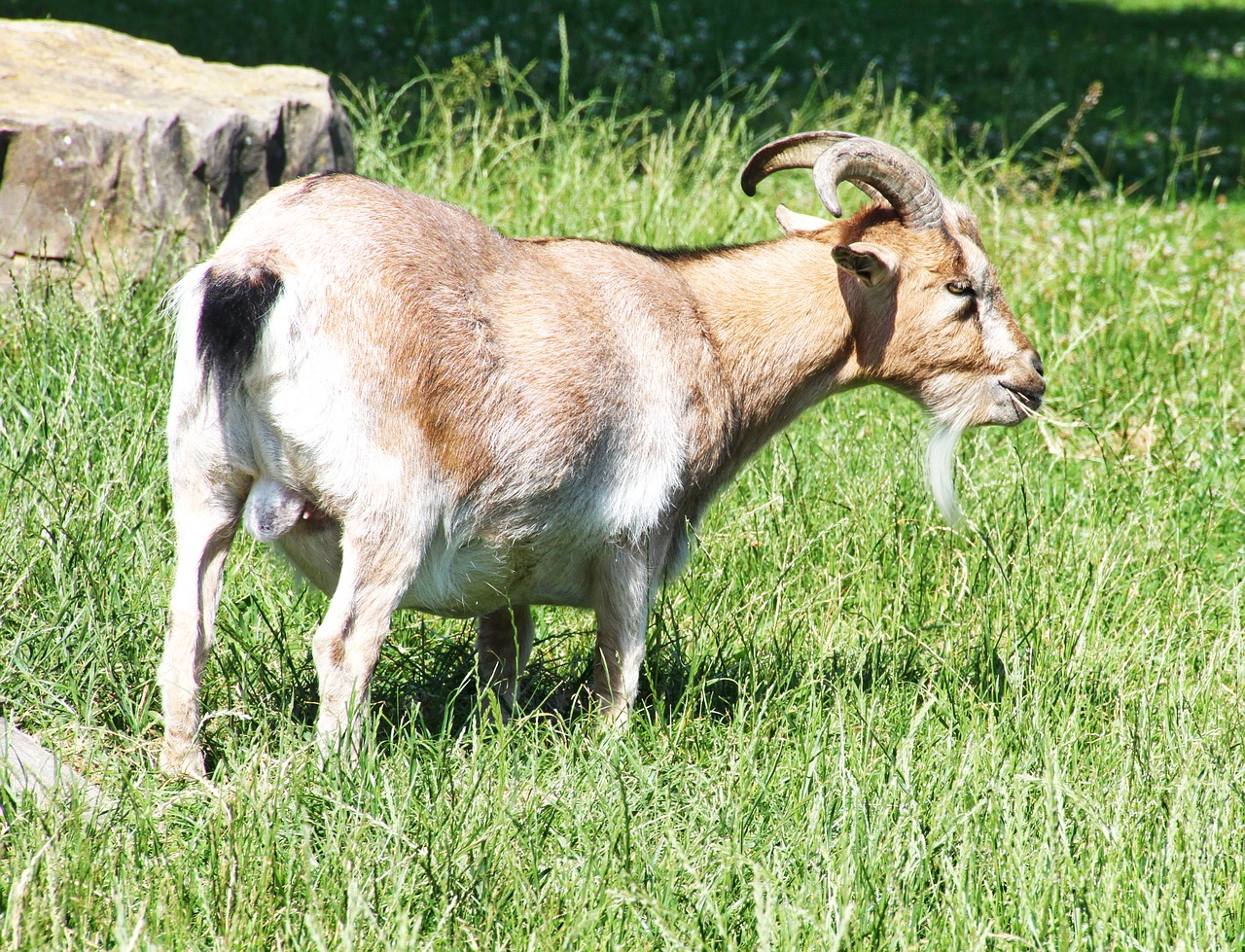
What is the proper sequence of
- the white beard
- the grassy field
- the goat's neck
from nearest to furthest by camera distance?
the grassy field < the goat's neck < the white beard

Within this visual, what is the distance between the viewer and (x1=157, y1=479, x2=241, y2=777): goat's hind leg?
3.22 metres

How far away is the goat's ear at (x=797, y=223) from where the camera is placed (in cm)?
427

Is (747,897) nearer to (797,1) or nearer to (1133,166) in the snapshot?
(1133,166)

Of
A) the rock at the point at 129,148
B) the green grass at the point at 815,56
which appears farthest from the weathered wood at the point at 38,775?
the green grass at the point at 815,56

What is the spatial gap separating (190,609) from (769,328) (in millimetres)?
1848

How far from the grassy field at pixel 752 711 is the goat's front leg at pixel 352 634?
0.13 meters

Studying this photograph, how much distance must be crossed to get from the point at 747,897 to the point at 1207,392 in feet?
14.5

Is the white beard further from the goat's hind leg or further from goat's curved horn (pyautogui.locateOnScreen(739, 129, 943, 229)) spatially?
the goat's hind leg

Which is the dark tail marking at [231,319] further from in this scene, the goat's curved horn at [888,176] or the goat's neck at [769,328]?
the goat's curved horn at [888,176]

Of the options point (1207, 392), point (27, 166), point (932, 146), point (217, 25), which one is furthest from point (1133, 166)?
point (27, 166)

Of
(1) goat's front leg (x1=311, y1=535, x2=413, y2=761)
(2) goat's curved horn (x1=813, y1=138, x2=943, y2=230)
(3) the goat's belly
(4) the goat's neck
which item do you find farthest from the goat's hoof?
(2) goat's curved horn (x1=813, y1=138, x2=943, y2=230)

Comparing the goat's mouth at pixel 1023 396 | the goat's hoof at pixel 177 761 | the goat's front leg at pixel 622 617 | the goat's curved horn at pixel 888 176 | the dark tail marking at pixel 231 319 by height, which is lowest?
the goat's hoof at pixel 177 761

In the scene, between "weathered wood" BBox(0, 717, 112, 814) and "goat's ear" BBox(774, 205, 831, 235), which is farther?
"goat's ear" BBox(774, 205, 831, 235)

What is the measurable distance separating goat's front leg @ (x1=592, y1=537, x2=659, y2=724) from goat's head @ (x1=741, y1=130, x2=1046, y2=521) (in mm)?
1021
